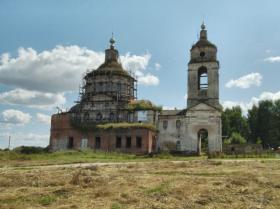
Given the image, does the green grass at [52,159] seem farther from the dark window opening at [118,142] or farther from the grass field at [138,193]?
the grass field at [138,193]

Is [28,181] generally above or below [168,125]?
below

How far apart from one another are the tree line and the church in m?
19.6

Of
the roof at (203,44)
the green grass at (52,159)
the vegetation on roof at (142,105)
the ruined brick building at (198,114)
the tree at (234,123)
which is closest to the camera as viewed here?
the green grass at (52,159)

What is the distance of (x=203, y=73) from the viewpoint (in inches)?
1849

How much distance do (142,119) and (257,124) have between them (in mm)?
29376

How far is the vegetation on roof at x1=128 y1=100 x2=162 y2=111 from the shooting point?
4760 cm

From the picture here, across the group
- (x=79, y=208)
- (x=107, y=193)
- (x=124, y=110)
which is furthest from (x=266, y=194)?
(x=124, y=110)

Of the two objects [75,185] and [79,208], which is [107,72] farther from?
[79,208]

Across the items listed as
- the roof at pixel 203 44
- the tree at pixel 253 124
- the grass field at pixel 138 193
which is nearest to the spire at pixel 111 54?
the roof at pixel 203 44

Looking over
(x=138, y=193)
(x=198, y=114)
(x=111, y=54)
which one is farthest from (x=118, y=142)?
(x=138, y=193)

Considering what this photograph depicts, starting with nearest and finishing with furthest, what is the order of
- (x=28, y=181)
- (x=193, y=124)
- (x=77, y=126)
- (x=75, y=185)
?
(x=75, y=185), (x=28, y=181), (x=193, y=124), (x=77, y=126)

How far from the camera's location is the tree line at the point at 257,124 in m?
63.7

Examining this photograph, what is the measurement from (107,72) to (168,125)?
12.5 meters

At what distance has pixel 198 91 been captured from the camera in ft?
149
